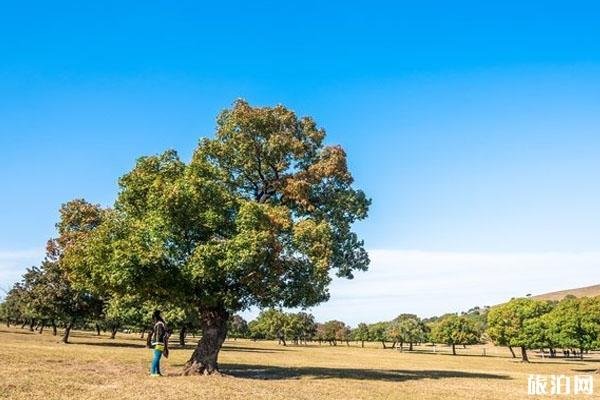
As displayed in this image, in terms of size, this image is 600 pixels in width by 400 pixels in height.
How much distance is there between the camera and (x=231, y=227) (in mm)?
31734

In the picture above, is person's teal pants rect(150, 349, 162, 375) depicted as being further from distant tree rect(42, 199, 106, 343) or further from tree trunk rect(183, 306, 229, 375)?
distant tree rect(42, 199, 106, 343)

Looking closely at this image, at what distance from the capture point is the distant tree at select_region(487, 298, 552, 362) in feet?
276

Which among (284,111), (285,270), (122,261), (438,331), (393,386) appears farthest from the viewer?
(438,331)

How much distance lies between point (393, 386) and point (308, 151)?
58.9 ft

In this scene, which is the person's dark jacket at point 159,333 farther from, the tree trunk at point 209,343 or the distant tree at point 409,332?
the distant tree at point 409,332

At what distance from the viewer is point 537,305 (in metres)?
89.8

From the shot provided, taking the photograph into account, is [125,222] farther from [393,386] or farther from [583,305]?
[583,305]

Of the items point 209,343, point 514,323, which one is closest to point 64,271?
point 209,343

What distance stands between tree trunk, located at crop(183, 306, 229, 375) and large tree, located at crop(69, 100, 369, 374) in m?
0.07

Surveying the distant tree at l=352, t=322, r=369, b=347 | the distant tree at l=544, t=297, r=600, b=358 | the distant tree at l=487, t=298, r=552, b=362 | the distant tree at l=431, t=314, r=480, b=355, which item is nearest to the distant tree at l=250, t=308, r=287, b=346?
the distant tree at l=352, t=322, r=369, b=347

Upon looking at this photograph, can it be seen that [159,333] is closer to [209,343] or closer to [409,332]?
[209,343]

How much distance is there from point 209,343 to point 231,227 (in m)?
7.63

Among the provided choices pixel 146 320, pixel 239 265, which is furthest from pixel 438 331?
pixel 239 265

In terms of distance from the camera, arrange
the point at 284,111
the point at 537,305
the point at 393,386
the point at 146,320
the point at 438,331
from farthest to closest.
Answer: the point at 438,331 < the point at 537,305 < the point at 146,320 < the point at 284,111 < the point at 393,386
